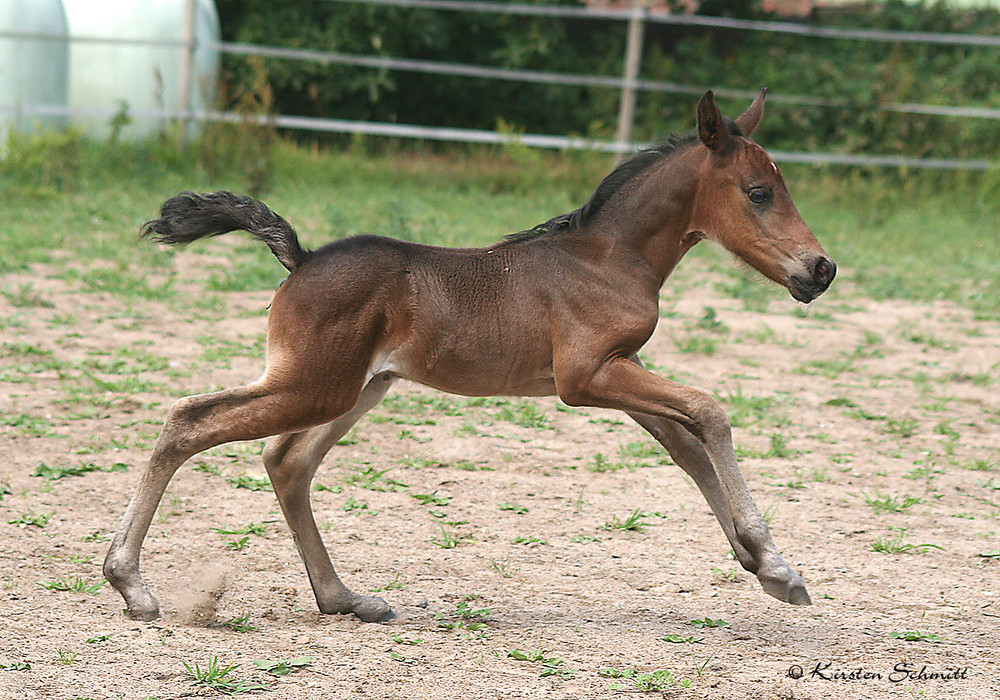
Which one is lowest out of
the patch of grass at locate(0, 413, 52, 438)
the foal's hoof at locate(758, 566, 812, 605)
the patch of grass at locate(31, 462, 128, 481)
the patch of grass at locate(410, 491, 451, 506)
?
the patch of grass at locate(0, 413, 52, 438)

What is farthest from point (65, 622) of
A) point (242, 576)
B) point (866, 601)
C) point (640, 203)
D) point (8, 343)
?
point (8, 343)

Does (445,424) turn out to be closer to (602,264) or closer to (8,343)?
(602,264)

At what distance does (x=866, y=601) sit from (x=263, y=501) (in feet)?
7.46

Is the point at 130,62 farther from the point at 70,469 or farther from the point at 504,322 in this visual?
→ the point at 504,322

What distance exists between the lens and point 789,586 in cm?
Answer: 338

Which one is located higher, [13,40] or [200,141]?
[13,40]

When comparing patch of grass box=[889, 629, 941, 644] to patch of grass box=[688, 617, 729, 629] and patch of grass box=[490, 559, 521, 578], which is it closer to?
patch of grass box=[688, 617, 729, 629]

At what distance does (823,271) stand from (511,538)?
4.98ft

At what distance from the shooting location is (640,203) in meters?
3.84

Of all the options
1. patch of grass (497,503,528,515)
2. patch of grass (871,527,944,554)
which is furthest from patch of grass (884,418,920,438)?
patch of grass (497,503,528,515)

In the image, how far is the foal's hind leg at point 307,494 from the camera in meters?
3.63

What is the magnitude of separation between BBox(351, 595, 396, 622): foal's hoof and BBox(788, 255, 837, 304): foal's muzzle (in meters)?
1.62

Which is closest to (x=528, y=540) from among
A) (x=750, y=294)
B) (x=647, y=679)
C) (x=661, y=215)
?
(x=647, y=679)
